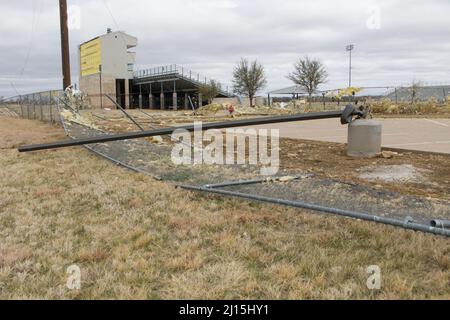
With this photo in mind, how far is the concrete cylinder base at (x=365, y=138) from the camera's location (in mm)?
8734

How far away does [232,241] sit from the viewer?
13.1 ft

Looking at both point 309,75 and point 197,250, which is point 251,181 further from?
point 309,75

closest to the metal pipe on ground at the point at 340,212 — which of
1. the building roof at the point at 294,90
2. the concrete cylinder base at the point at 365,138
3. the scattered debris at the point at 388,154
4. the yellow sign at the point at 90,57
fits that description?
the concrete cylinder base at the point at 365,138

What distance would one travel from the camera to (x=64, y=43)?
21688 mm

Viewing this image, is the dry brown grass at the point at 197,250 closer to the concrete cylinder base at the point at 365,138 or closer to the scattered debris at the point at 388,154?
the concrete cylinder base at the point at 365,138

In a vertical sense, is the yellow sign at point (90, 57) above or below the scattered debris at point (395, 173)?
above

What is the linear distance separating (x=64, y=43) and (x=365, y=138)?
17366 millimetres

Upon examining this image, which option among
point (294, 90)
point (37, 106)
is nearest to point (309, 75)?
point (294, 90)

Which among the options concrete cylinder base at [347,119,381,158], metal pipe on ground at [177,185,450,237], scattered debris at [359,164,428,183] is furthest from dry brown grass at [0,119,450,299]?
concrete cylinder base at [347,119,381,158]

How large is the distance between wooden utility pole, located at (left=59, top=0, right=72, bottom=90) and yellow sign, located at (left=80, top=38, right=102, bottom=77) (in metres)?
41.0

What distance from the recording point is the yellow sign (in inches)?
2440

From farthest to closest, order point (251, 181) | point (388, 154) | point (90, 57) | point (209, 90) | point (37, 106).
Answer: point (90, 57), point (209, 90), point (37, 106), point (388, 154), point (251, 181)

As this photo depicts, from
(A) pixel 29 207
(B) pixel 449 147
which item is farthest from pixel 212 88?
(A) pixel 29 207

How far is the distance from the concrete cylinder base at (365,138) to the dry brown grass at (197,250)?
4246 millimetres
